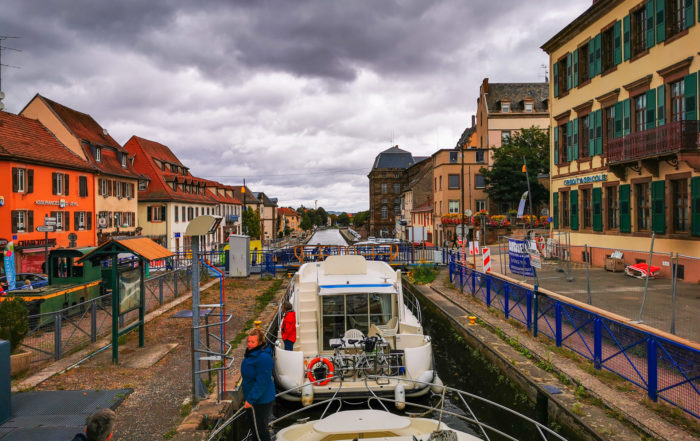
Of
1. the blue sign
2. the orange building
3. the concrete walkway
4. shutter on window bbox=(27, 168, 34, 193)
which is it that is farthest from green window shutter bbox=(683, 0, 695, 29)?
shutter on window bbox=(27, 168, 34, 193)

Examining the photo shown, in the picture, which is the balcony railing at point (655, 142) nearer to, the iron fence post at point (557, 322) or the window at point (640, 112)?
the window at point (640, 112)

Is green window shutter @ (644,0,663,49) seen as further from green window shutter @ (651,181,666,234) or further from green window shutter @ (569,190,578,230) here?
green window shutter @ (569,190,578,230)

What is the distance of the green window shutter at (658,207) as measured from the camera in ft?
60.3

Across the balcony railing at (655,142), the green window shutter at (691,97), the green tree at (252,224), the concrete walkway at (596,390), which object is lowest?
the concrete walkway at (596,390)

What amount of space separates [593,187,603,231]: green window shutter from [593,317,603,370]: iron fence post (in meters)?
15.7

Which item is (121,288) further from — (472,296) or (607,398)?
(472,296)

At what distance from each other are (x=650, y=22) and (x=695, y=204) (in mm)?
7929

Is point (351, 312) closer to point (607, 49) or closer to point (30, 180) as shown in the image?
point (607, 49)

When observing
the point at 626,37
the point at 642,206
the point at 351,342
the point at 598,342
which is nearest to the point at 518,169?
the point at 626,37

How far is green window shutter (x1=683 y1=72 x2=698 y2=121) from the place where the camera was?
1638 cm

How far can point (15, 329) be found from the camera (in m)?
9.58

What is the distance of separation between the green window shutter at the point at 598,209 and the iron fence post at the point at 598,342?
15.7m

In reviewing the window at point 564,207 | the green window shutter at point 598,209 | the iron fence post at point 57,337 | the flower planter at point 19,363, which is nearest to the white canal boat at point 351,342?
the iron fence post at point 57,337

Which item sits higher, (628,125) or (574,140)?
(574,140)
